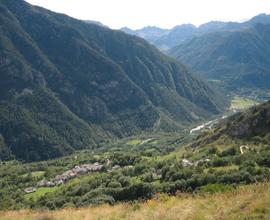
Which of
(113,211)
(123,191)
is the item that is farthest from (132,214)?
(123,191)

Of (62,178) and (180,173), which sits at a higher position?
(180,173)

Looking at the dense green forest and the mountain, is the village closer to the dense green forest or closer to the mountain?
the dense green forest

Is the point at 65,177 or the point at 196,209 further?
the point at 65,177

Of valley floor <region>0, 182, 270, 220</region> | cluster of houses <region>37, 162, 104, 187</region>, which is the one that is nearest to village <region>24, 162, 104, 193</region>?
cluster of houses <region>37, 162, 104, 187</region>

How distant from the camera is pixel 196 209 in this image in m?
20.3

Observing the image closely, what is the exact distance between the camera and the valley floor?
18938 millimetres

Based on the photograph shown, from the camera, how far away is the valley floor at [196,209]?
18.9m

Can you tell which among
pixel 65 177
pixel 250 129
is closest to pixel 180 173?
pixel 250 129

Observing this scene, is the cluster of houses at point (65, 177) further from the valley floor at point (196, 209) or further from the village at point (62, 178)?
the valley floor at point (196, 209)

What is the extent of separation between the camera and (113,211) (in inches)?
916

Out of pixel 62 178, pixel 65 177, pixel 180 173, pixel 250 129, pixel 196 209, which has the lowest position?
pixel 62 178

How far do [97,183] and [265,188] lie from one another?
272 feet

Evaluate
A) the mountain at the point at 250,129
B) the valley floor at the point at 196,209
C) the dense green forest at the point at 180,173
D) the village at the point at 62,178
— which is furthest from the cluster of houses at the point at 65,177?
the valley floor at the point at 196,209

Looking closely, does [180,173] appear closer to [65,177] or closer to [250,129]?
[250,129]
